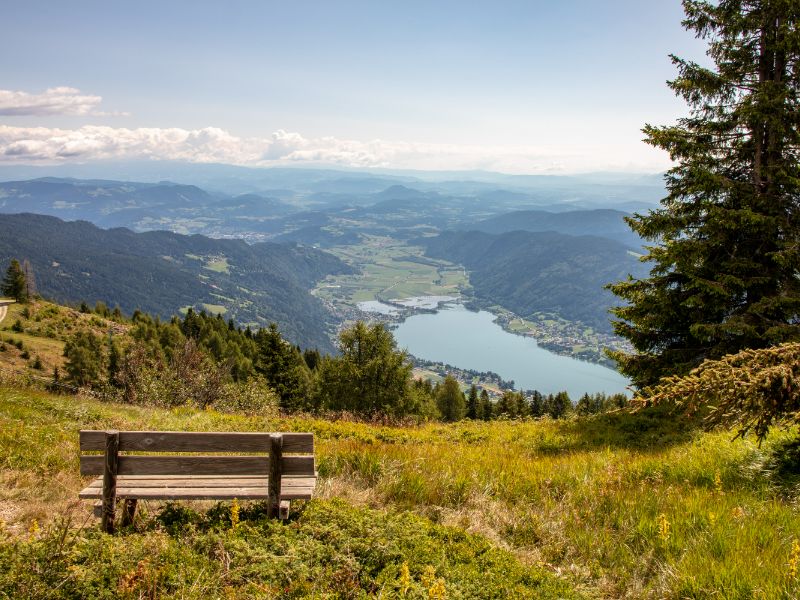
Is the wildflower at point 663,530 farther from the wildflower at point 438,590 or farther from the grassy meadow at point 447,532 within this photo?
the wildflower at point 438,590

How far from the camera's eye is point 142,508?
6.12 metres

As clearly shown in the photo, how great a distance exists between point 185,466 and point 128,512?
1.04 metres

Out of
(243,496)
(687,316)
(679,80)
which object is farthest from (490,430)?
(679,80)

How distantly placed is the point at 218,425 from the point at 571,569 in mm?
10687

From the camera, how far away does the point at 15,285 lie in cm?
6388

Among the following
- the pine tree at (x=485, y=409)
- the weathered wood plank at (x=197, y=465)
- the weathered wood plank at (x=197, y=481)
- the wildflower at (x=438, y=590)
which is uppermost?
the weathered wood plank at (x=197, y=465)

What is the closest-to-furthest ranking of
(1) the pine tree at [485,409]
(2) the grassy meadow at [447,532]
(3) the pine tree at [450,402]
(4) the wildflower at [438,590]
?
(4) the wildflower at [438,590] < (2) the grassy meadow at [447,532] < (3) the pine tree at [450,402] < (1) the pine tree at [485,409]

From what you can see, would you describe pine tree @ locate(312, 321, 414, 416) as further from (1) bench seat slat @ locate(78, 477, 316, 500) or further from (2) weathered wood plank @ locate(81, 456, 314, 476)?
(2) weathered wood plank @ locate(81, 456, 314, 476)

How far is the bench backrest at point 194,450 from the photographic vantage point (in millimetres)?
5324

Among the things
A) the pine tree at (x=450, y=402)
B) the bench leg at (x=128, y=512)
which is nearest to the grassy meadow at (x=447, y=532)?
the bench leg at (x=128, y=512)

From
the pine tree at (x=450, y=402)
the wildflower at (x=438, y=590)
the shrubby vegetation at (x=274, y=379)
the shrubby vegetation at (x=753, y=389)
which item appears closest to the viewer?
the wildflower at (x=438, y=590)

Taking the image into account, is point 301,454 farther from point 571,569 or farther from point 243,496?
point 571,569

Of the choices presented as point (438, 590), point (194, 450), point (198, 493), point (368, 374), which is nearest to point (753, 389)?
point (438, 590)

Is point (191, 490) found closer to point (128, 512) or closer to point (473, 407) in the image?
point (128, 512)
